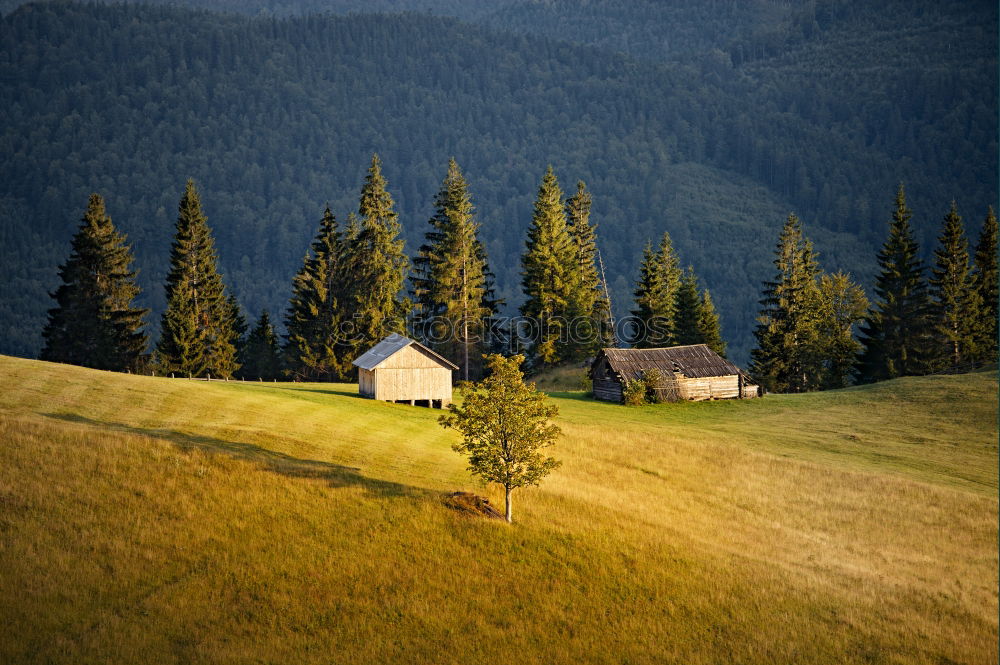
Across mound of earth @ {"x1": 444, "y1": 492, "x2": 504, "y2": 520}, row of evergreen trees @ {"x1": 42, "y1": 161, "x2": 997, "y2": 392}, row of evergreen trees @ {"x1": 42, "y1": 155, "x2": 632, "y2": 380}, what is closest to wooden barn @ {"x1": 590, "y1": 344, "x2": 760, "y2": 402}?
row of evergreen trees @ {"x1": 42, "y1": 161, "x2": 997, "y2": 392}

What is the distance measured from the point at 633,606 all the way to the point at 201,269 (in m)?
60.5

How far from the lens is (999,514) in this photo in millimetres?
40812

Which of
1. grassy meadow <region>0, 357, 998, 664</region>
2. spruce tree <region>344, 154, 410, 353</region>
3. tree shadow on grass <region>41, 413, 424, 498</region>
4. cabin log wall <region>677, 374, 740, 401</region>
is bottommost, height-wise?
grassy meadow <region>0, 357, 998, 664</region>

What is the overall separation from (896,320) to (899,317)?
17.2 inches

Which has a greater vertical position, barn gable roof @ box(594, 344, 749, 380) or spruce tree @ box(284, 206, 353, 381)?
spruce tree @ box(284, 206, 353, 381)

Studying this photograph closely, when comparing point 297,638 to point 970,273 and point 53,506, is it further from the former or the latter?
point 970,273

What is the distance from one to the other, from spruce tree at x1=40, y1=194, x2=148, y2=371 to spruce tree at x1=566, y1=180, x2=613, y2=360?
126 ft

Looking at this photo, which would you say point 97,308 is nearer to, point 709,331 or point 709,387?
point 709,387

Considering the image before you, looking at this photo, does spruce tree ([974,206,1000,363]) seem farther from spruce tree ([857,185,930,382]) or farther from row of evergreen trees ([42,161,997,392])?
spruce tree ([857,185,930,382])

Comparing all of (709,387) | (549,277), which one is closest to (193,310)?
(549,277)

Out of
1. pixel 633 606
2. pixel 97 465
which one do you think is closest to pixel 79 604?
pixel 97 465

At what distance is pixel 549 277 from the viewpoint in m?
87.1

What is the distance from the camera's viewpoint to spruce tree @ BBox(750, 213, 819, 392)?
282 ft

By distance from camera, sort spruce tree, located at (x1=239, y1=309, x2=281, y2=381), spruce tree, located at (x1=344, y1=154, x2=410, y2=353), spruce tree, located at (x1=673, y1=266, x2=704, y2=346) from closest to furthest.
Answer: spruce tree, located at (x1=344, y1=154, x2=410, y2=353)
spruce tree, located at (x1=673, y1=266, x2=704, y2=346)
spruce tree, located at (x1=239, y1=309, x2=281, y2=381)
